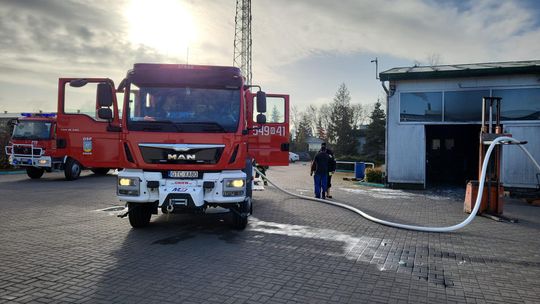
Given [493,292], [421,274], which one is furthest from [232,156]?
[493,292]

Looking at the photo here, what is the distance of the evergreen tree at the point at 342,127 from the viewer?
48219mm

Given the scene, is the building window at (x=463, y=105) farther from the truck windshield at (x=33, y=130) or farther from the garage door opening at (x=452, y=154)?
the truck windshield at (x=33, y=130)

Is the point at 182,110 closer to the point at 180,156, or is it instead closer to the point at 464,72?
the point at 180,156

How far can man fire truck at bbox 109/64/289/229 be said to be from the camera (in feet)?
22.9

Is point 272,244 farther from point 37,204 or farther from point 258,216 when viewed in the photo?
point 37,204

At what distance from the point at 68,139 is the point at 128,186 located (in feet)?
14.8

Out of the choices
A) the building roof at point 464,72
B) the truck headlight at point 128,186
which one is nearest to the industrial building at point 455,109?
the building roof at point 464,72

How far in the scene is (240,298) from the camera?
174 inches

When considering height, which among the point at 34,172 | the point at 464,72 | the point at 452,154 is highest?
the point at 464,72

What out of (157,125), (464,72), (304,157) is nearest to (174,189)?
(157,125)

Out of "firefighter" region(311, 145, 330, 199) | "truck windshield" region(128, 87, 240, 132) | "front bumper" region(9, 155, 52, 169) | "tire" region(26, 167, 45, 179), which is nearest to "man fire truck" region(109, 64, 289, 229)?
"truck windshield" region(128, 87, 240, 132)

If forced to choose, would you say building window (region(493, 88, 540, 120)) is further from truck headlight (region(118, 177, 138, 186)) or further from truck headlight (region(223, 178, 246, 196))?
truck headlight (region(118, 177, 138, 186))

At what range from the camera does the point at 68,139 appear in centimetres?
1041

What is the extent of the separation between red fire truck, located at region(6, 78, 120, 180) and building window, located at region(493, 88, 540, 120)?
1381cm
